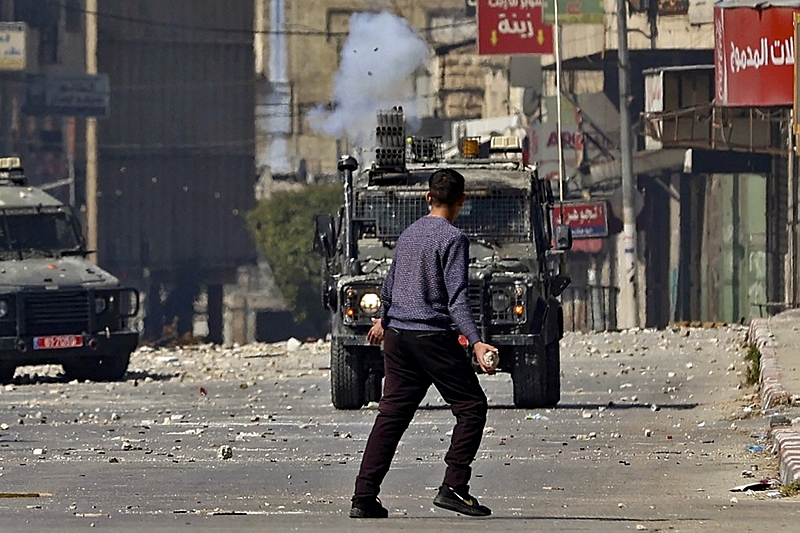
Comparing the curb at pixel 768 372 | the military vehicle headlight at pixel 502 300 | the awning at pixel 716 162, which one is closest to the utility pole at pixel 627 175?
the awning at pixel 716 162

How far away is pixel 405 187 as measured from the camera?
60.8ft

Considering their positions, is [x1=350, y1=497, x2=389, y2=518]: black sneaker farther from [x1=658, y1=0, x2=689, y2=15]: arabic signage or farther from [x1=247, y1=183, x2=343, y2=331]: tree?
[x1=247, y1=183, x2=343, y2=331]: tree

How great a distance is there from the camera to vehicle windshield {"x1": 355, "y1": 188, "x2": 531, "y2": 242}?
18.4 meters

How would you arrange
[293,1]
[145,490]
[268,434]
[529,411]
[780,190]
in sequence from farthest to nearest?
[293,1] → [780,190] → [529,411] → [268,434] → [145,490]

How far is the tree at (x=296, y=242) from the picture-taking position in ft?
237

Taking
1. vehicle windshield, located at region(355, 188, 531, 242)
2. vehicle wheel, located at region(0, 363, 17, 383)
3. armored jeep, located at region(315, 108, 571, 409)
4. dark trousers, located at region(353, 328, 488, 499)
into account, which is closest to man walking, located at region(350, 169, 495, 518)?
dark trousers, located at region(353, 328, 488, 499)

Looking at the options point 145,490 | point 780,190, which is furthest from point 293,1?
point 145,490

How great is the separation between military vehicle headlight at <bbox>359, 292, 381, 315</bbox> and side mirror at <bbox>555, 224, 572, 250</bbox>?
200cm

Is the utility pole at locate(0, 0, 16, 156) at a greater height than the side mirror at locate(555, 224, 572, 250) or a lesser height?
greater

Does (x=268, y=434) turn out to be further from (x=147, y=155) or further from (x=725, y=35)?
(x=147, y=155)

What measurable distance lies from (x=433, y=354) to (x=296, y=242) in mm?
63474

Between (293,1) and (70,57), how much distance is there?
2278cm

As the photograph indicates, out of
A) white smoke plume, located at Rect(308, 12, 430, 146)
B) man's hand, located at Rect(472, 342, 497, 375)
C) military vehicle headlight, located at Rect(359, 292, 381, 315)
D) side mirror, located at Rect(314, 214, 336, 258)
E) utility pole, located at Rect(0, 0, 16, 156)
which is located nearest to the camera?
man's hand, located at Rect(472, 342, 497, 375)

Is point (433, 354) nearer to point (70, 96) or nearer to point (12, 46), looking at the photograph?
point (12, 46)
